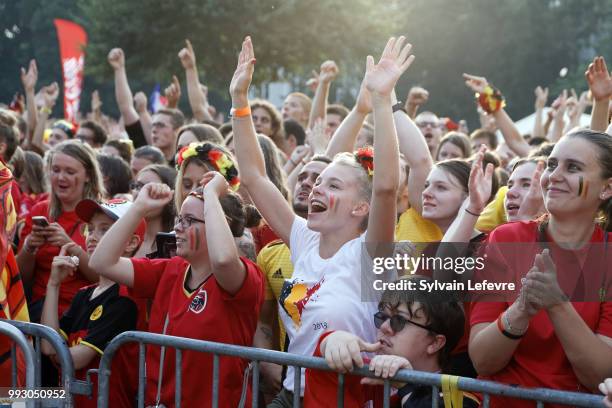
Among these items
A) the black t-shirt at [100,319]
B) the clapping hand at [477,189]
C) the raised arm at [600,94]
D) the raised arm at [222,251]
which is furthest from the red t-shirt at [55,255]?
the raised arm at [600,94]

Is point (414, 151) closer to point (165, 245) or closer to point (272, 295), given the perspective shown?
point (272, 295)

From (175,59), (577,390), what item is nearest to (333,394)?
(577,390)

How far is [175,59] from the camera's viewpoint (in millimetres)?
28938

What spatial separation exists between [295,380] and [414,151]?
80.3 inches

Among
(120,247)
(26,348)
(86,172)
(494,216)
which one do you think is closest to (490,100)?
(494,216)

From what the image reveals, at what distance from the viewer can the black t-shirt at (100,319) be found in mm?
4656

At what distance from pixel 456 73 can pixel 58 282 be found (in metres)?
44.2

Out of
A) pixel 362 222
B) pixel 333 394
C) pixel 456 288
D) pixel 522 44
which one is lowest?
pixel 333 394

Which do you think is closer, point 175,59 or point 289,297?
point 289,297

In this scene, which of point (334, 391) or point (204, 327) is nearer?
point (334, 391)

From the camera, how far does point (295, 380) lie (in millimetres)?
3664

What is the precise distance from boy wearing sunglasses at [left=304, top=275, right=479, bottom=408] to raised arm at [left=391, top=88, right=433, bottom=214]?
1676 mm

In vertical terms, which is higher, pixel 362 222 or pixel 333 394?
pixel 362 222

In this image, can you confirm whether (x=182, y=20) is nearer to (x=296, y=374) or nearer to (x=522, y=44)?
(x=522, y=44)
